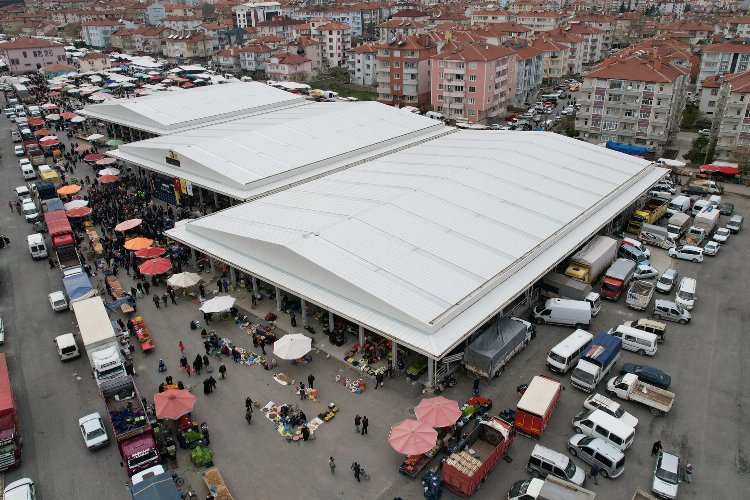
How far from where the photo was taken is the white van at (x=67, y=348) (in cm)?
2642

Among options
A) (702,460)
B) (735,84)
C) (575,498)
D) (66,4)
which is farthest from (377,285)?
(66,4)

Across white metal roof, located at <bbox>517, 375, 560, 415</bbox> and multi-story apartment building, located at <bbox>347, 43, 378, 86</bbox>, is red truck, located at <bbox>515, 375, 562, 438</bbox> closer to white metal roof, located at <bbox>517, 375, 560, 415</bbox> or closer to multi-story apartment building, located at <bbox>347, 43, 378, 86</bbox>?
white metal roof, located at <bbox>517, 375, 560, 415</bbox>

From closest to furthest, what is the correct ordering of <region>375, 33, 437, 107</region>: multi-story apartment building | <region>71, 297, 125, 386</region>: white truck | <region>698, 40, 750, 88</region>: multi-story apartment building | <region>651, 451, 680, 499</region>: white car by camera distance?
<region>651, 451, 680, 499</region>: white car < <region>71, 297, 125, 386</region>: white truck < <region>698, 40, 750, 88</region>: multi-story apartment building < <region>375, 33, 437, 107</region>: multi-story apartment building

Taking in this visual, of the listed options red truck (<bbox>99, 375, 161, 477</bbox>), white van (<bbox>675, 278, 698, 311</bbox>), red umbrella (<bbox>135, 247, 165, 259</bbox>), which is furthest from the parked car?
red umbrella (<bbox>135, 247, 165, 259</bbox>)

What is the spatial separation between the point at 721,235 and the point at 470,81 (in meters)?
37.5

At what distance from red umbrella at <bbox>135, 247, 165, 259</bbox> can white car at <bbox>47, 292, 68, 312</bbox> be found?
472cm

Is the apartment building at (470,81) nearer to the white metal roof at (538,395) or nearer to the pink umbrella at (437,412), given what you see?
the white metal roof at (538,395)

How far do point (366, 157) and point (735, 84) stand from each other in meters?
35.0

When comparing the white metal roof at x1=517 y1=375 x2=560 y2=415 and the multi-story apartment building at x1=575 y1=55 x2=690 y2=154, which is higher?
the multi-story apartment building at x1=575 y1=55 x2=690 y2=154

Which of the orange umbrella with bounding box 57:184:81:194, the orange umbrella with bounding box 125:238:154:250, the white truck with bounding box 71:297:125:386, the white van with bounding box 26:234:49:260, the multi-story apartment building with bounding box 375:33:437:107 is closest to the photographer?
the white truck with bounding box 71:297:125:386

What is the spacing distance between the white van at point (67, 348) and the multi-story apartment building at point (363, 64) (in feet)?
255

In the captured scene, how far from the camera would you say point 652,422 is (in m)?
22.4

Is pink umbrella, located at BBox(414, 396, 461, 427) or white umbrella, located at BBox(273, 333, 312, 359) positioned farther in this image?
white umbrella, located at BBox(273, 333, 312, 359)

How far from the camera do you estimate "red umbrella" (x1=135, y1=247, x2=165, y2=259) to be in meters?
33.5
